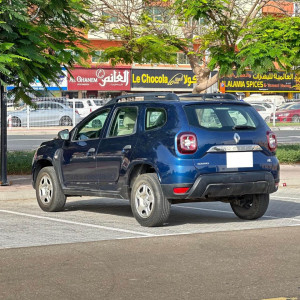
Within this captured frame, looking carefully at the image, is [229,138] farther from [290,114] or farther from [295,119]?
[290,114]

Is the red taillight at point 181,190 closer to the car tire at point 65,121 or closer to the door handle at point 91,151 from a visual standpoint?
the door handle at point 91,151

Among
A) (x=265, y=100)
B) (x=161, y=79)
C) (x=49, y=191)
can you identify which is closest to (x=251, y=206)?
(x=49, y=191)

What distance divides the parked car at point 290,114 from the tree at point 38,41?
3184cm

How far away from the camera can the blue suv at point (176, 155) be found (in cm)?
1018

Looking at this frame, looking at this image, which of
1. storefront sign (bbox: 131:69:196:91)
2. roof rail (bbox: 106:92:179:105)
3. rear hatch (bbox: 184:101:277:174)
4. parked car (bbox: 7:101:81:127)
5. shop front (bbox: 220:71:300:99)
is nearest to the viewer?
rear hatch (bbox: 184:101:277:174)

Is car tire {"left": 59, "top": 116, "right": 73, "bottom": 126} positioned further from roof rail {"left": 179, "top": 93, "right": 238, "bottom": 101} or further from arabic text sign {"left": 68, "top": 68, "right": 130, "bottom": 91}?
roof rail {"left": 179, "top": 93, "right": 238, "bottom": 101}

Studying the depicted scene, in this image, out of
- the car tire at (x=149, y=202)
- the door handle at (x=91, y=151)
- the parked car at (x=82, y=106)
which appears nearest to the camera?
the car tire at (x=149, y=202)

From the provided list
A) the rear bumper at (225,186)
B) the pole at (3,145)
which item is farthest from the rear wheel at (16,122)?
the rear bumper at (225,186)

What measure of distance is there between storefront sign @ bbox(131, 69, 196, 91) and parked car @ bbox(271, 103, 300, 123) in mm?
14207

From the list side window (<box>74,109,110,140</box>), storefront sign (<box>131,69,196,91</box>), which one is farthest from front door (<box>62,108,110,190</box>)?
storefront sign (<box>131,69,196,91</box>)

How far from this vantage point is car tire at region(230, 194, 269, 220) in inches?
442

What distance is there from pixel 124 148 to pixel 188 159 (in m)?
1.21

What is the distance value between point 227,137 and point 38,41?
15.5 ft

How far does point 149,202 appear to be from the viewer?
34.5ft
